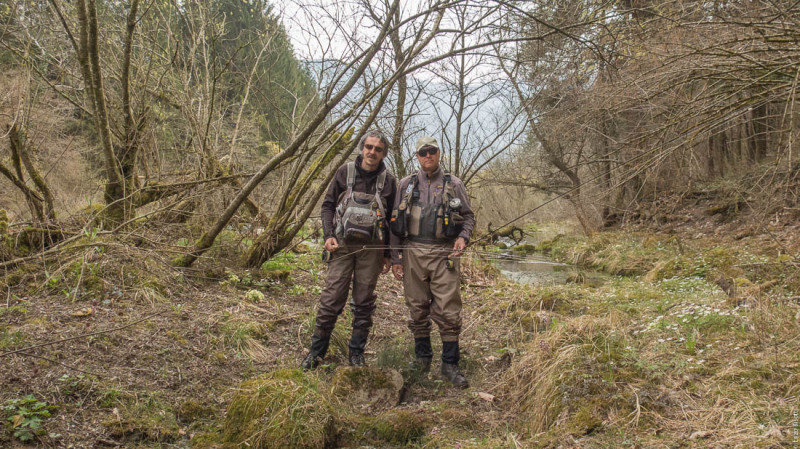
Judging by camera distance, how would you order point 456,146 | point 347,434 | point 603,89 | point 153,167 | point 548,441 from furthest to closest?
Result: point 456,146 < point 153,167 < point 603,89 < point 347,434 < point 548,441

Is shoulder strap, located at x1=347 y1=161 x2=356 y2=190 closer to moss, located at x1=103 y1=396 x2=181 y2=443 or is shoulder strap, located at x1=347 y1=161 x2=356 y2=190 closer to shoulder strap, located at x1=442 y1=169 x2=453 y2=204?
shoulder strap, located at x1=442 y1=169 x2=453 y2=204

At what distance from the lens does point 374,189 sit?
4258 mm

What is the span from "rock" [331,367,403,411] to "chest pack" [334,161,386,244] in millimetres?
1088

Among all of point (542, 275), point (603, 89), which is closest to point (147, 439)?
point (603, 89)

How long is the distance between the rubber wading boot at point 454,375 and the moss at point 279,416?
1358mm

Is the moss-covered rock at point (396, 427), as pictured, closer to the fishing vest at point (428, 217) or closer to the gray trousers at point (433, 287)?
the gray trousers at point (433, 287)

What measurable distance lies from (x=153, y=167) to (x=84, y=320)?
407 cm

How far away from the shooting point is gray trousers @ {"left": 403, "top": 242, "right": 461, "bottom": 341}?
4.09m

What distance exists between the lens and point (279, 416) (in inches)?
113

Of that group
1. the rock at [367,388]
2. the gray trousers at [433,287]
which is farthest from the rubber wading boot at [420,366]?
the rock at [367,388]

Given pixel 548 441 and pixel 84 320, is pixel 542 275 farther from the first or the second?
pixel 84 320

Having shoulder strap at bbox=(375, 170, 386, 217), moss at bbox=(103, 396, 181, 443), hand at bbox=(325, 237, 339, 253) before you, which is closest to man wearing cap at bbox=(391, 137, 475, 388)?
shoulder strap at bbox=(375, 170, 386, 217)

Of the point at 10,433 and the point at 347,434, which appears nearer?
the point at 10,433

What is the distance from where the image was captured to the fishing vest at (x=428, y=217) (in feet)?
13.5
